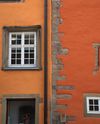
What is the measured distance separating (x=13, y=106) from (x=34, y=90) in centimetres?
107

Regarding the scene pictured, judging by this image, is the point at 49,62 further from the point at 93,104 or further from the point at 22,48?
the point at 93,104

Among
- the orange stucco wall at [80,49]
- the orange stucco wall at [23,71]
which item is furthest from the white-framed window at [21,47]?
the orange stucco wall at [80,49]

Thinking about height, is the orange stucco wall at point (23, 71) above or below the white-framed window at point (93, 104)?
above

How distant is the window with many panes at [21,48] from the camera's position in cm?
1443

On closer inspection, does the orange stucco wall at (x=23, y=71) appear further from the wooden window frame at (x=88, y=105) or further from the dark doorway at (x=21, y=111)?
the wooden window frame at (x=88, y=105)

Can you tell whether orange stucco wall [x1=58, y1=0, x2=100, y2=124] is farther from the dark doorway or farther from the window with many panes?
the dark doorway

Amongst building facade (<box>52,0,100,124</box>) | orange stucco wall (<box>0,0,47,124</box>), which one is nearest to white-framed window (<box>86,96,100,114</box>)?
building facade (<box>52,0,100,124</box>)

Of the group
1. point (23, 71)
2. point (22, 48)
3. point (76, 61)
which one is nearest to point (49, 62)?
point (23, 71)

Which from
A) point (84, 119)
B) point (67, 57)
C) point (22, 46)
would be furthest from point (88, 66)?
point (22, 46)

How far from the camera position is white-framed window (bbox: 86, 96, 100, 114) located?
43.2ft

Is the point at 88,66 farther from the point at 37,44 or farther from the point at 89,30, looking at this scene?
the point at 37,44

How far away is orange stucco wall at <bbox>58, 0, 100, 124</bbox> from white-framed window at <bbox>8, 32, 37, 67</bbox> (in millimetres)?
1510

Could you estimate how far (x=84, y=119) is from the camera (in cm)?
1305

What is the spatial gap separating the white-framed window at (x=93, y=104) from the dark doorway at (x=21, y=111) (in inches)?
86.3
